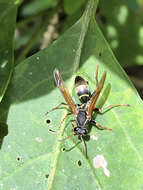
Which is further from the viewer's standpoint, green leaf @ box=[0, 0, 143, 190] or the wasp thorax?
the wasp thorax

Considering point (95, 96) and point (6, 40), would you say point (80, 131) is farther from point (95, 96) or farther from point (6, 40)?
point (6, 40)

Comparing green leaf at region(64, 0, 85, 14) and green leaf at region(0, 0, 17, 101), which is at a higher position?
green leaf at region(0, 0, 17, 101)

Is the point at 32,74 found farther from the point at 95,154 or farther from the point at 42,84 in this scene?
the point at 95,154

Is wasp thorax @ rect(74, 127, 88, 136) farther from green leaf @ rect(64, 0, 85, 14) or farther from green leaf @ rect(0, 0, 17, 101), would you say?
green leaf @ rect(64, 0, 85, 14)

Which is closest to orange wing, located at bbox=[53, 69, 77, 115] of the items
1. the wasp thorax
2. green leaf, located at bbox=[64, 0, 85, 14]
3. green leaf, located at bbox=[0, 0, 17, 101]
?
the wasp thorax

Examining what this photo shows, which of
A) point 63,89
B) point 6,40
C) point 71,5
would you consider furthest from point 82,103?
point 71,5

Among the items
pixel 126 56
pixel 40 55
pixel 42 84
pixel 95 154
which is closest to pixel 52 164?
pixel 95 154
